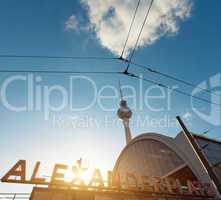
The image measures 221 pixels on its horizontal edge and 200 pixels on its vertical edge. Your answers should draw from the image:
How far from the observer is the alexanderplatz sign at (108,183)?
49.4ft

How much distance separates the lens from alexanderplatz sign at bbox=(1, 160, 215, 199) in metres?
15.1

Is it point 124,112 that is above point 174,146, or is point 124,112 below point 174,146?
above

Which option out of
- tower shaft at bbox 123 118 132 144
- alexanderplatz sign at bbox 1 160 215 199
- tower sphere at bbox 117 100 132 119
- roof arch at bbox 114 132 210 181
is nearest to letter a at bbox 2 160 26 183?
alexanderplatz sign at bbox 1 160 215 199

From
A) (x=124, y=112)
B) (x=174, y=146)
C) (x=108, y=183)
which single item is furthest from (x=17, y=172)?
(x=124, y=112)

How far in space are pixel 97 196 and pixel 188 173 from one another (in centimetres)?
1182

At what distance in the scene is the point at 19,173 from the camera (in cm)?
1527

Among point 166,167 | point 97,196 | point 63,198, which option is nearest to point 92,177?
point 97,196

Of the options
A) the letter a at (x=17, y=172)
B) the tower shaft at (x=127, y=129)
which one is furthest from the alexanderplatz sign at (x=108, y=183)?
the tower shaft at (x=127, y=129)

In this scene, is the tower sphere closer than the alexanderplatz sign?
No

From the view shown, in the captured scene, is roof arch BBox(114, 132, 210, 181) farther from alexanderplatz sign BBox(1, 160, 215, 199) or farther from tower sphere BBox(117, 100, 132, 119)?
tower sphere BBox(117, 100, 132, 119)

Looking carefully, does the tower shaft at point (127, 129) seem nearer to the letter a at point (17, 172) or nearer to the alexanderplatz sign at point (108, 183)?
the alexanderplatz sign at point (108, 183)

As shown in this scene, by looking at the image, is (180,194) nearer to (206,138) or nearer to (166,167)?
(166,167)

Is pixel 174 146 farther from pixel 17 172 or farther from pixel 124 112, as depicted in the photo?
pixel 124 112

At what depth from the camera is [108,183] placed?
665 inches
